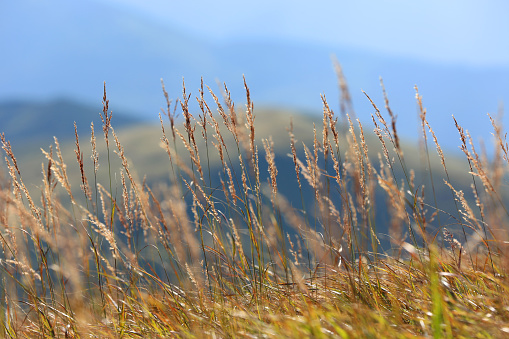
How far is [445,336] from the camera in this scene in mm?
1712

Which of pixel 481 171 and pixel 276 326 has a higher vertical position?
pixel 481 171

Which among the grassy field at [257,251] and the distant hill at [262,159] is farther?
the distant hill at [262,159]

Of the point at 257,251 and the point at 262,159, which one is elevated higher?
the point at 257,251

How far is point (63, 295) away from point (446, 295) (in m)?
1.99

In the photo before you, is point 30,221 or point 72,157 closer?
point 30,221

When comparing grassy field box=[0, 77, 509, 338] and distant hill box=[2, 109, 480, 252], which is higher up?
grassy field box=[0, 77, 509, 338]

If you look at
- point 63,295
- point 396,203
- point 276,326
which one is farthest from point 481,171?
point 63,295

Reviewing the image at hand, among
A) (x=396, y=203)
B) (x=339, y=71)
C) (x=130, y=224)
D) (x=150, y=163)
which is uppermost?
(x=339, y=71)

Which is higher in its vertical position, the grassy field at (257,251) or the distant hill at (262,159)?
the grassy field at (257,251)

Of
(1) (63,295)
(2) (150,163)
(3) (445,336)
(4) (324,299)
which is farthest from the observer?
(2) (150,163)

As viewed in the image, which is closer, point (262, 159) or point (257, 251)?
point (257, 251)

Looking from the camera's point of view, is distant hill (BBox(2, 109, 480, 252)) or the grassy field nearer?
the grassy field

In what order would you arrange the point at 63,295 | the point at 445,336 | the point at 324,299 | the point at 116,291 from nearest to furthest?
1. the point at 445,336
2. the point at 324,299
3. the point at 63,295
4. the point at 116,291

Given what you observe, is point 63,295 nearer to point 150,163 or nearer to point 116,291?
point 116,291
